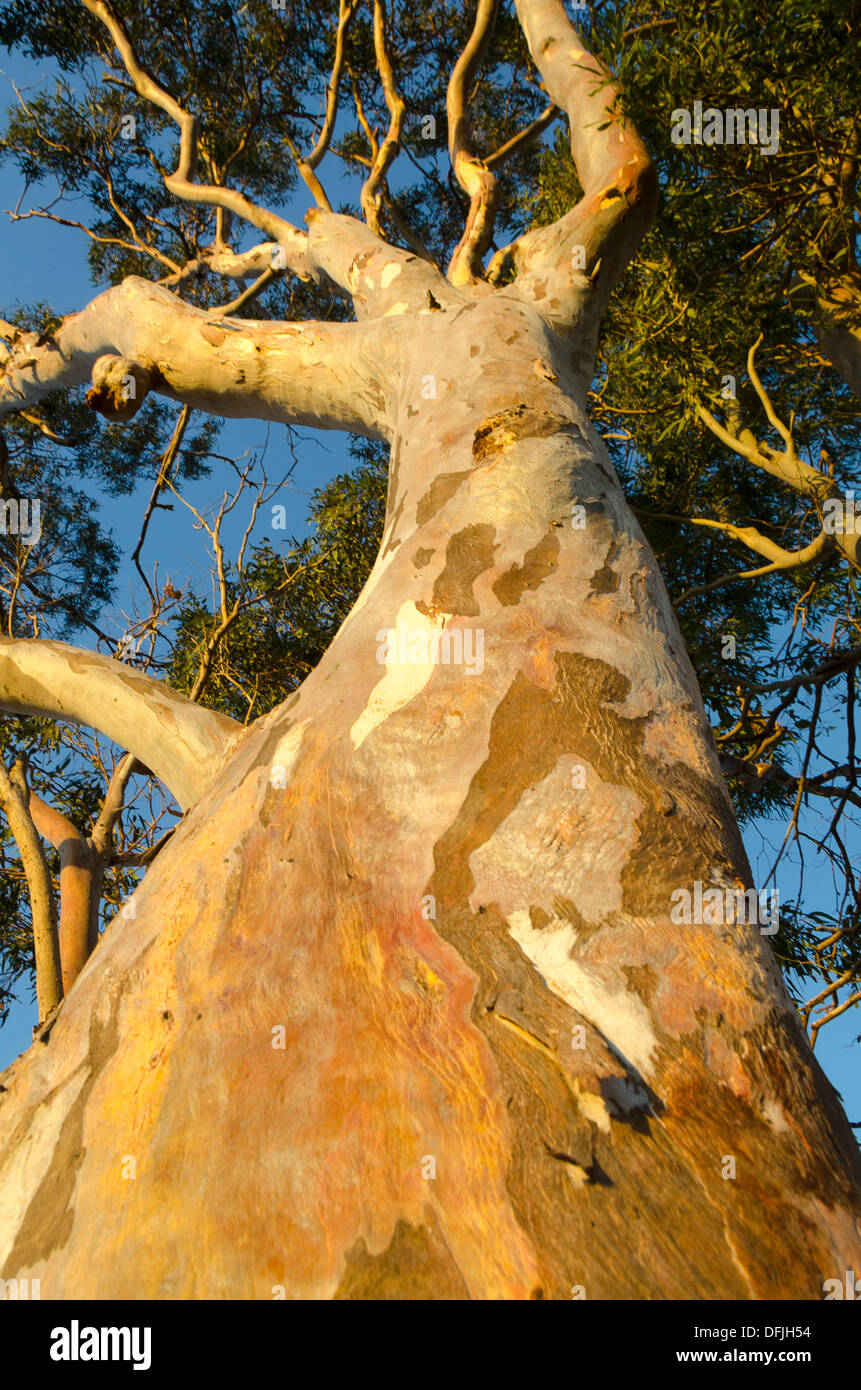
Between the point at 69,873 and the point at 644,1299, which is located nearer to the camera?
the point at 644,1299

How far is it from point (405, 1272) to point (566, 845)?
54 cm

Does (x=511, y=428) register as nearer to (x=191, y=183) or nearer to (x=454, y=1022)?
(x=454, y=1022)

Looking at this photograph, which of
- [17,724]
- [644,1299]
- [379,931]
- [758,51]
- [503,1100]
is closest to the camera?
[644,1299]

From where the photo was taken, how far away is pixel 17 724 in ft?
19.1

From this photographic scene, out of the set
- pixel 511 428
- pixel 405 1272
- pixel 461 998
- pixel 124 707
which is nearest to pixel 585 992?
pixel 461 998

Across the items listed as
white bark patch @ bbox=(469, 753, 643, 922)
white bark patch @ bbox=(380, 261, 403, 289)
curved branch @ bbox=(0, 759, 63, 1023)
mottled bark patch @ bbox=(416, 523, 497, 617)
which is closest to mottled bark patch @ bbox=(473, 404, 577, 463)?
mottled bark patch @ bbox=(416, 523, 497, 617)

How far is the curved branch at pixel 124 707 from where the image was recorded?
2164 millimetres

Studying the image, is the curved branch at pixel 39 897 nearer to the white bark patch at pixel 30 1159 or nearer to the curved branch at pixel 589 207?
the white bark patch at pixel 30 1159

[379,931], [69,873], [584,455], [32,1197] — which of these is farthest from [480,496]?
[69,873]

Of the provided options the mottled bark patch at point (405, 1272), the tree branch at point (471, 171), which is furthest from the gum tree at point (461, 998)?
the tree branch at point (471, 171)

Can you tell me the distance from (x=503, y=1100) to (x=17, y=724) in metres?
5.65

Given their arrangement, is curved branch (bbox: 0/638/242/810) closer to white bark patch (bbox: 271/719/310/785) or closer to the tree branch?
white bark patch (bbox: 271/719/310/785)

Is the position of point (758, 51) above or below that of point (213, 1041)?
above
